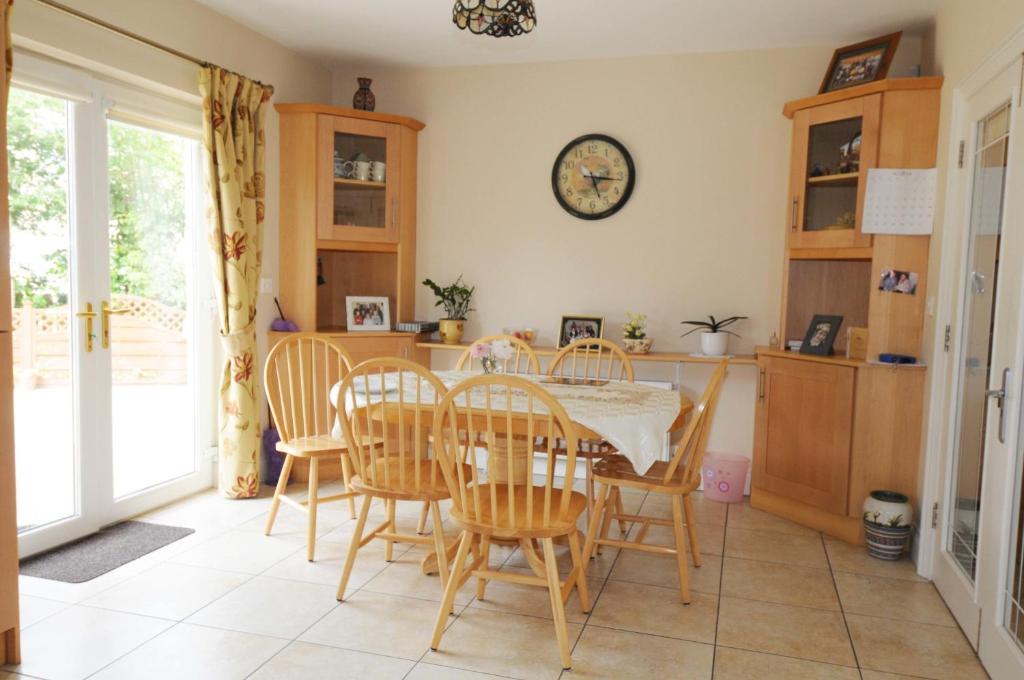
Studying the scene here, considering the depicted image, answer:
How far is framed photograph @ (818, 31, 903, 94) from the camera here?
3.67 metres

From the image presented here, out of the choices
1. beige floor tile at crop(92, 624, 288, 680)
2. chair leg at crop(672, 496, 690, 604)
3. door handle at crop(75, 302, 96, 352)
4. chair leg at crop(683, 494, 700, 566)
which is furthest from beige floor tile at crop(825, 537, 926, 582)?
door handle at crop(75, 302, 96, 352)

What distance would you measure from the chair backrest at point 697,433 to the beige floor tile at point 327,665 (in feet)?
3.90

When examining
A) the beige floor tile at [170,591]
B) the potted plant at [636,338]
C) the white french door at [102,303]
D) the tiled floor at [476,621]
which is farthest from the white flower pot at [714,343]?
the white french door at [102,303]

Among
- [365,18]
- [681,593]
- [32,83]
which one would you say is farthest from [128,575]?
[365,18]

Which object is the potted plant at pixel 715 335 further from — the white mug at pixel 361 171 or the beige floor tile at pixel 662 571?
the white mug at pixel 361 171

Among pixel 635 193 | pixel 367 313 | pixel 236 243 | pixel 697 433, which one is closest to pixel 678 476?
pixel 697 433

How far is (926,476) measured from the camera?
3176 mm

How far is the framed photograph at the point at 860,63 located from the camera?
367cm

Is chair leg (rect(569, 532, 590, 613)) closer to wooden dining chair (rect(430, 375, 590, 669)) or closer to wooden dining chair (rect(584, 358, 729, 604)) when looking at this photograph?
wooden dining chair (rect(430, 375, 590, 669))

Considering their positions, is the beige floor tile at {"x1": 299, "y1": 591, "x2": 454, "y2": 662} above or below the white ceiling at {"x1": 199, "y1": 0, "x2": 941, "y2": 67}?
below

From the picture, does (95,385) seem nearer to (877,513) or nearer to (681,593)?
(681,593)

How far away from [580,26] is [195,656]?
3.43 meters

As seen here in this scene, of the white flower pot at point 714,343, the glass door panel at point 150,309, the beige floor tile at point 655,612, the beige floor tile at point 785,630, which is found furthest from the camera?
the white flower pot at point 714,343

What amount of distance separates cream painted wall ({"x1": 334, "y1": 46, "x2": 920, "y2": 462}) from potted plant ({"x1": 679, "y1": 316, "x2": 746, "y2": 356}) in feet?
0.29
